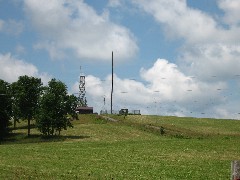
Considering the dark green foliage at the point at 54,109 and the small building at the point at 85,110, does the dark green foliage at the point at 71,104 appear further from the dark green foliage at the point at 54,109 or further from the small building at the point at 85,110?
the small building at the point at 85,110

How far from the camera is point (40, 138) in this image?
79.0 meters

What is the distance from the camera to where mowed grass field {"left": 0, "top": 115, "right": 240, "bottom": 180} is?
90.0ft

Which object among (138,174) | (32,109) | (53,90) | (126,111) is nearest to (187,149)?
(138,174)

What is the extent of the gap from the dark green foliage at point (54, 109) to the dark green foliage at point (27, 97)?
4.74m

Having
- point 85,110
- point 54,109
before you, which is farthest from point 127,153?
point 85,110

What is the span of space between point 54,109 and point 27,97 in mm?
9859

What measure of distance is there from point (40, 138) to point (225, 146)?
38.0m

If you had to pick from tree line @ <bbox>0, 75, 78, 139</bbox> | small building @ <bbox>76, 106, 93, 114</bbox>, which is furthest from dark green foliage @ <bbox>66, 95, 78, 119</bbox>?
small building @ <bbox>76, 106, 93, 114</bbox>

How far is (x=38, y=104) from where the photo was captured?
88125 millimetres

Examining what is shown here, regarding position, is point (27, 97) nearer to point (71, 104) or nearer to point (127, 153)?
point (71, 104)

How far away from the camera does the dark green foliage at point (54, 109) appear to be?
266 ft

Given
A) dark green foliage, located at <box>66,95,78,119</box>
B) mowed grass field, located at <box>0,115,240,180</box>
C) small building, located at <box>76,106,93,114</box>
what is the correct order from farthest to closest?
small building, located at <box>76,106,93,114</box>
dark green foliage, located at <box>66,95,78,119</box>
mowed grass field, located at <box>0,115,240,180</box>

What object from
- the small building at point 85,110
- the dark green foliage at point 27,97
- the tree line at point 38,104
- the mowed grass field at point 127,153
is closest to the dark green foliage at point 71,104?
the tree line at point 38,104

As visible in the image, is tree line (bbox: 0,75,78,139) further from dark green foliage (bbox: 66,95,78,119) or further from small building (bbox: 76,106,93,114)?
small building (bbox: 76,106,93,114)
